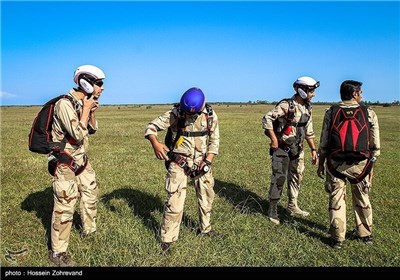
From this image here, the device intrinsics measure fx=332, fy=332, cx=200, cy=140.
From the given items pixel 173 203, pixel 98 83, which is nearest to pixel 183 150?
pixel 173 203

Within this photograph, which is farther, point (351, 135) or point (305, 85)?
point (305, 85)

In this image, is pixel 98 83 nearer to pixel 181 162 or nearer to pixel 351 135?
pixel 181 162

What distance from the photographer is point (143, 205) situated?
330 inches

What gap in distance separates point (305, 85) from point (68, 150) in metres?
4.88

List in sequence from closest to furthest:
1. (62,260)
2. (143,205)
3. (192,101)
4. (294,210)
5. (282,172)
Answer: (62,260) → (192,101) → (282,172) → (294,210) → (143,205)

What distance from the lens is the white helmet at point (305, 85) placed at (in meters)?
7.05

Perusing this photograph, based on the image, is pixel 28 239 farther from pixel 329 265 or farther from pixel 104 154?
pixel 104 154

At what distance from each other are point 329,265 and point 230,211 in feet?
9.31

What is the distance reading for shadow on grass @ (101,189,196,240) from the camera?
7055 millimetres

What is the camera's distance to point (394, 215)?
8.05m

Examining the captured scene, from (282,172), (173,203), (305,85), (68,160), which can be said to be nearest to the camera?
(68,160)

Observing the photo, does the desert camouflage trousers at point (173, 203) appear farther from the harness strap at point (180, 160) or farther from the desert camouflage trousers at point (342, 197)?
the desert camouflage trousers at point (342, 197)

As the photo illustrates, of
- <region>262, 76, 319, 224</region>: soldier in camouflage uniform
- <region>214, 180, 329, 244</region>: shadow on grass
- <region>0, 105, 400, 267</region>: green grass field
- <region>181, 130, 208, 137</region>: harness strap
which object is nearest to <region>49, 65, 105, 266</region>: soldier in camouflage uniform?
<region>0, 105, 400, 267</region>: green grass field
